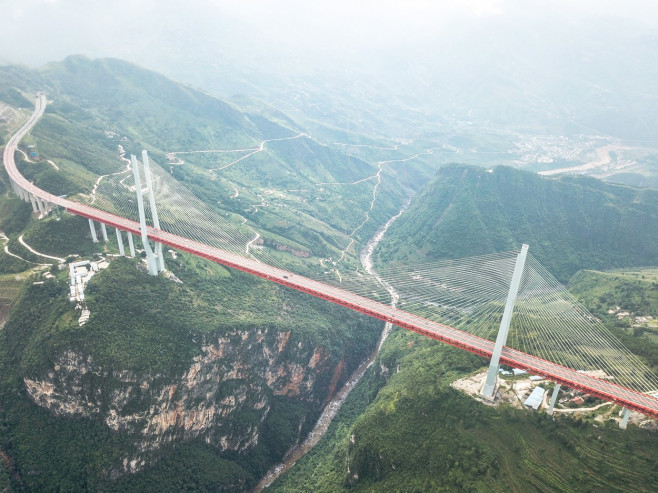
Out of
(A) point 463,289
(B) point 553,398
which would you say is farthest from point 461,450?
(A) point 463,289

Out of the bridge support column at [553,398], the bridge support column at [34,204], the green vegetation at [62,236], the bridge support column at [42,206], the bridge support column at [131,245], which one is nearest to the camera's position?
the bridge support column at [553,398]

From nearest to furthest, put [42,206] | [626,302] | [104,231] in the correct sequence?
[104,231] < [42,206] < [626,302]

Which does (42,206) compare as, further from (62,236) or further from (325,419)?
(325,419)

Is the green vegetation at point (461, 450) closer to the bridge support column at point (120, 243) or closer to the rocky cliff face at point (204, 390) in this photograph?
the rocky cliff face at point (204, 390)

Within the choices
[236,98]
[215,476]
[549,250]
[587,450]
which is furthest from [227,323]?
[236,98]

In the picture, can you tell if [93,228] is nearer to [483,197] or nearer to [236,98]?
[483,197]

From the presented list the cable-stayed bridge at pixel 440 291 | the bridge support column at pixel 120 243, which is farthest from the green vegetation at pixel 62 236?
the bridge support column at pixel 120 243
